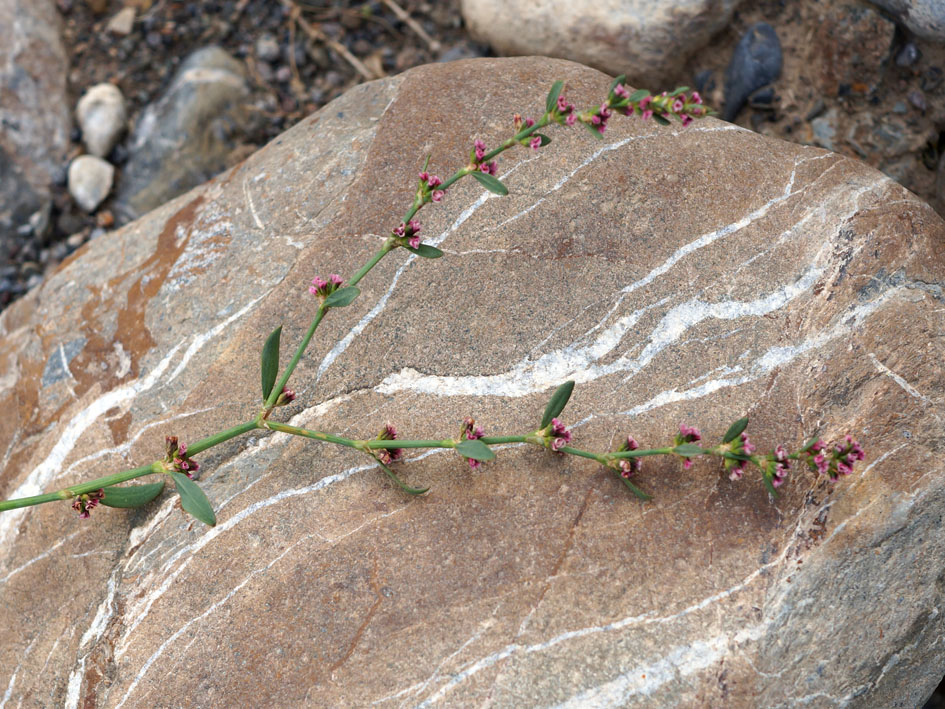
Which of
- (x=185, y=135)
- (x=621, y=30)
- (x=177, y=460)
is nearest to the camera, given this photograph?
(x=177, y=460)

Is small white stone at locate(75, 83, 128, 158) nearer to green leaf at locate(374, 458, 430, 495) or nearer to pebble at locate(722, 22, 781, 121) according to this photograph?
green leaf at locate(374, 458, 430, 495)

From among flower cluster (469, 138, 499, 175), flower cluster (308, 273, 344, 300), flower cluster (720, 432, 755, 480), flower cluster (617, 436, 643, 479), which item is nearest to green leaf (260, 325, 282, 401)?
flower cluster (308, 273, 344, 300)

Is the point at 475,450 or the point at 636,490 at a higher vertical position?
the point at 475,450

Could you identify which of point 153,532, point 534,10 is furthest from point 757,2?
point 153,532

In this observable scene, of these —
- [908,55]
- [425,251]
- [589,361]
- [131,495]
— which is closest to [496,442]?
[589,361]

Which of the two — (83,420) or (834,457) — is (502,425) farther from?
(83,420)

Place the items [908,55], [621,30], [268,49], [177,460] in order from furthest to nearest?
[268,49], [621,30], [908,55], [177,460]

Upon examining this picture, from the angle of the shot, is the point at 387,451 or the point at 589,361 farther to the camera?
the point at 589,361

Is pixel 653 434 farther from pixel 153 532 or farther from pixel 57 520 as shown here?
pixel 57 520
